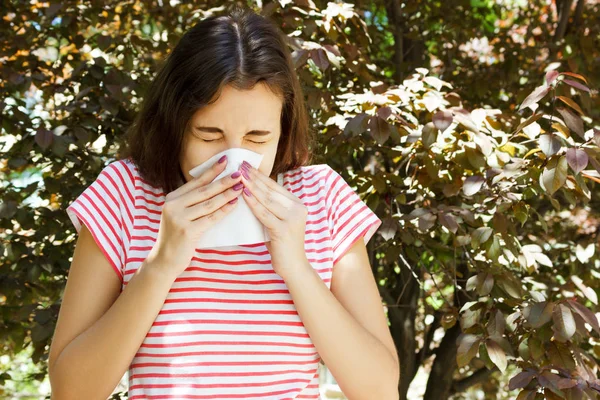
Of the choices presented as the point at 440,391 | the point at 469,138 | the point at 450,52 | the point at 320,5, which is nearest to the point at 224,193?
the point at 469,138

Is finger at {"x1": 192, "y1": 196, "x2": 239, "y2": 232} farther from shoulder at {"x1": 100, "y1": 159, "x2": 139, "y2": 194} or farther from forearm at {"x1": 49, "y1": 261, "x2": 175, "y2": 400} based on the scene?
shoulder at {"x1": 100, "y1": 159, "x2": 139, "y2": 194}

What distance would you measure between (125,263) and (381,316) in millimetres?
577

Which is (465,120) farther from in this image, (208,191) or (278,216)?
(208,191)

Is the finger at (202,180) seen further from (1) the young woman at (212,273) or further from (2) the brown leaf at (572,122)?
(2) the brown leaf at (572,122)

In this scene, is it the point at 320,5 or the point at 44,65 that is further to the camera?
the point at 44,65

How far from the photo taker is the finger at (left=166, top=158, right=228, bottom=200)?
1.55m

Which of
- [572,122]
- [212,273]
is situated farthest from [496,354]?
[212,273]

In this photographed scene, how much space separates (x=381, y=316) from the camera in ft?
5.80

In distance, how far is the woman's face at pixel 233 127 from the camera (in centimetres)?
162

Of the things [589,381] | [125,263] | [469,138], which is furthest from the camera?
[469,138]

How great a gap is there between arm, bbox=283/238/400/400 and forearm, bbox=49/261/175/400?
0.28m

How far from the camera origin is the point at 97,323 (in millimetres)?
1551

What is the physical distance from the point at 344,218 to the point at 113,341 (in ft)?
2.00

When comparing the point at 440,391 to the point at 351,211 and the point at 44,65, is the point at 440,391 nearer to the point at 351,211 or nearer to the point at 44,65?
the point at 351,211
